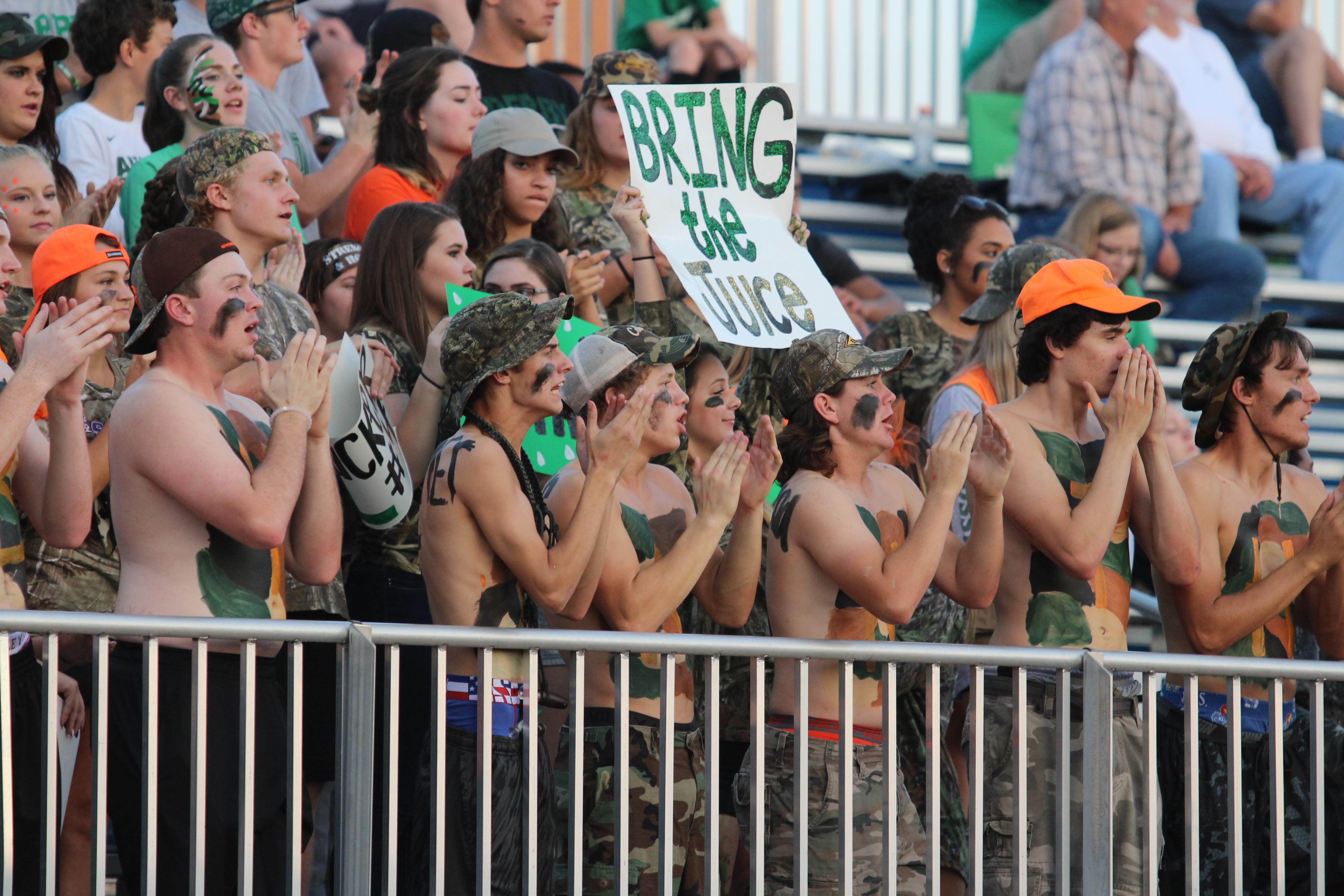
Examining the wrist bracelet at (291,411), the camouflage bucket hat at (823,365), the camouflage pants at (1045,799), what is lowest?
the camouflage pants at (1045,799)

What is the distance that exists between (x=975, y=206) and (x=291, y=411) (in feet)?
10.5

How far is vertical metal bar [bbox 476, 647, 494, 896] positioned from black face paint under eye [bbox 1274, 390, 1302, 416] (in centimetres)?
235

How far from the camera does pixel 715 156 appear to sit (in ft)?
18.6

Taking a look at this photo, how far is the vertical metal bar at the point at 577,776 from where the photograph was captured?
3600 millimetres

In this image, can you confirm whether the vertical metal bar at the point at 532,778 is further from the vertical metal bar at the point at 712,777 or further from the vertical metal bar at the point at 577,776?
the vertical metal bar at the point at 712,777

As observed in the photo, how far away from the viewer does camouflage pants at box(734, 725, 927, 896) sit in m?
4.02

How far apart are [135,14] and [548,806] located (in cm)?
391

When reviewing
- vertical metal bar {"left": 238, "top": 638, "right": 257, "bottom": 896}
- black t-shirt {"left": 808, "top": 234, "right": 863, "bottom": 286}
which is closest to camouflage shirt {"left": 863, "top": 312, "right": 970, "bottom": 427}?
black t-shirt {"left": 808, "top": 234, "right": 863, "bottom": 286}

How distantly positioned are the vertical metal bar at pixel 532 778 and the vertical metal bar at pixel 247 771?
21.7 inches

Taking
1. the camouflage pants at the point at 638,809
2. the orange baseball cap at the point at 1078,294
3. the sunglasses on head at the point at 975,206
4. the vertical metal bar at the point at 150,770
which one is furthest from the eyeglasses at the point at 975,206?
the vertical metal bar at the point at 150,770

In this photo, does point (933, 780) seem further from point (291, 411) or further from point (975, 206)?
point (975, 206)

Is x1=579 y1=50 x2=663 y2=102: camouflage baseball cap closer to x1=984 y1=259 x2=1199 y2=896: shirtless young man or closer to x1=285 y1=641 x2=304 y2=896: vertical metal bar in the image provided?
x1=984 y1=259 x2=1199 y2=896: shirtless young man

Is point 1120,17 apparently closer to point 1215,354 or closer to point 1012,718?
point 1215,354

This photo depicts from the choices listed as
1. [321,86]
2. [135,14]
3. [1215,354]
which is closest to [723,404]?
[1215,354]
